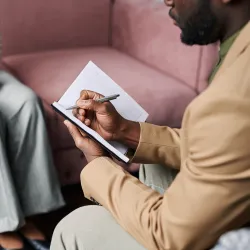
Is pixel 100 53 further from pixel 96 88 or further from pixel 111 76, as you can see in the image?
pixel 96 88

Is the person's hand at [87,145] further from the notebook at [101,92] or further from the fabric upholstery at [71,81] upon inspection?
the fabric upholstery at [71,81]

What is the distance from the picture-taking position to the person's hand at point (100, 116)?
1.07 meters

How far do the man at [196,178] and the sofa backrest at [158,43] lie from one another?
0.71m

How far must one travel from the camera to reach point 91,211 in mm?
981

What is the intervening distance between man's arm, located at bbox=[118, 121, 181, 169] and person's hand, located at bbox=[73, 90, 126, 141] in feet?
0.05

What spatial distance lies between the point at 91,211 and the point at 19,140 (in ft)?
1.70

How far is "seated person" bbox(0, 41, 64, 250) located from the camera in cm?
139

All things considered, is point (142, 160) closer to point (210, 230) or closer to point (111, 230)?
point (111, 230)

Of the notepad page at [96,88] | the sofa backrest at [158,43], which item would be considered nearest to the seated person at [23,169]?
the notepad page at [96,88]

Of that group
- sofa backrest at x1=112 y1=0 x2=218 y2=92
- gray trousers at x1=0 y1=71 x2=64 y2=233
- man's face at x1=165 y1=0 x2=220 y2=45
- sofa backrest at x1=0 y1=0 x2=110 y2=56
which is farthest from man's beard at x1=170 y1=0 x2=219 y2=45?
sofa backrest at x1=0 y1=0 x2=110 y2=56

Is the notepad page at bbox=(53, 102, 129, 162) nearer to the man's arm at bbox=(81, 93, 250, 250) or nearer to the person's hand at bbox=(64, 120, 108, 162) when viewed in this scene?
the person's hand at bbox=(64, 120, 108, 162)

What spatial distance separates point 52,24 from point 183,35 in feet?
3.63

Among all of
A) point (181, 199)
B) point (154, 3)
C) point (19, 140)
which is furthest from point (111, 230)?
point (154, 3)

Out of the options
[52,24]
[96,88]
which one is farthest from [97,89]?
[52,24]
